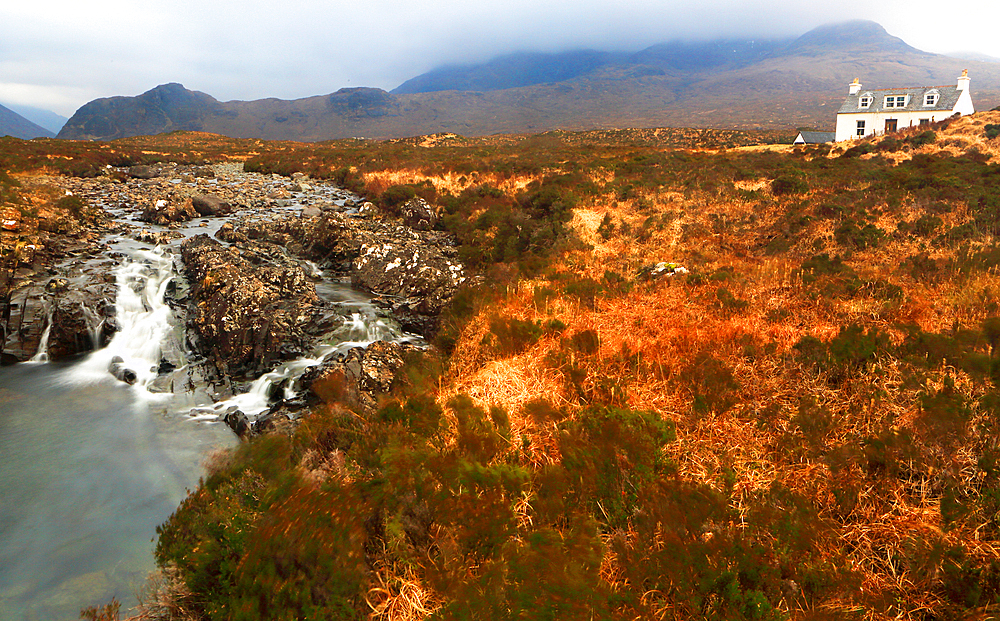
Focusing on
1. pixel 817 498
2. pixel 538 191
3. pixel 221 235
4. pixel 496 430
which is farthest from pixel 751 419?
pixel 221 235

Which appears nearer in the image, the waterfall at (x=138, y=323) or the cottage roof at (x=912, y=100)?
the waterfall at (x=138, y=323)

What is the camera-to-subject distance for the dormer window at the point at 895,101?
147 feet

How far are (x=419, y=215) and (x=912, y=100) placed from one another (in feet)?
174

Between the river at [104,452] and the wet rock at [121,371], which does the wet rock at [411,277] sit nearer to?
the river at [104,452]

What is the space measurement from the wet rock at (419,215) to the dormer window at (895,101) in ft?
Result: 170

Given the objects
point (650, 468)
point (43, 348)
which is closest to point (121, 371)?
point (43, 348)

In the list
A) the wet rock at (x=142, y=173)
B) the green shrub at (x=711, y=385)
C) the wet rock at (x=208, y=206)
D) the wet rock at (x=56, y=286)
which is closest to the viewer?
the green shrub at (x=711, y=385)

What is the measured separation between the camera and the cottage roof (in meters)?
42.3

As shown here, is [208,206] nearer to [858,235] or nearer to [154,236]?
[154,236]

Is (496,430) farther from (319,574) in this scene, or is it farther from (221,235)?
(221,235)

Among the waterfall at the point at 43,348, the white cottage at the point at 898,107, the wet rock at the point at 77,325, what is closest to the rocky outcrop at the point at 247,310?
the wet rock at the point at 77,325

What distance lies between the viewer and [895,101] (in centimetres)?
4522

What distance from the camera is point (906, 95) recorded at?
4462 cm

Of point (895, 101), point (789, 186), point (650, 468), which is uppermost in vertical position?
point (895, 101)
